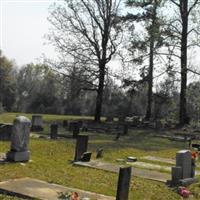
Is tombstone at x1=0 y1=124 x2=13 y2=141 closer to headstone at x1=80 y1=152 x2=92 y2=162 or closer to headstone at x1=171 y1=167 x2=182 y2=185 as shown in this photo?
headstone at x1=80 y1=152 x2=92 y2=162

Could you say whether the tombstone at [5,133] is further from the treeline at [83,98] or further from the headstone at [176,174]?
the treeline at [83,98]

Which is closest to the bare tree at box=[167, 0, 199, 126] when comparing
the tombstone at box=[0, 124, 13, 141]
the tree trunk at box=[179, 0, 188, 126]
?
the tree trunk at box=[179, 0, 188, 126]

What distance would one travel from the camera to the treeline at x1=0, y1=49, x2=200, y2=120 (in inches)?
1689

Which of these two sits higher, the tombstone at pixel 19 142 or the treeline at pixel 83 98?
the treeline at pixel 83 98

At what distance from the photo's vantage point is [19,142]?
14.8 meters

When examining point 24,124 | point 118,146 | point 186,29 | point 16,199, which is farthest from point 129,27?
point 16,199

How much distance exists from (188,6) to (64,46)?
1088 cm

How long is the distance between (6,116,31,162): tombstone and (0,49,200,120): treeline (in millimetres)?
26585

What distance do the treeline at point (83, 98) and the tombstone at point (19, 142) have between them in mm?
26585

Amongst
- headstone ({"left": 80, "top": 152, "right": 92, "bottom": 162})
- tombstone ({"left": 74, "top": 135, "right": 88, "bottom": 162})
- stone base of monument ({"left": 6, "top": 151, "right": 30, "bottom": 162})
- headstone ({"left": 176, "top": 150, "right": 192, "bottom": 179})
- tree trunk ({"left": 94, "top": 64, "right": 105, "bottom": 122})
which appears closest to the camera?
headstone ({"left": 176, "top": 150, "right": 192, "bottom": 179})

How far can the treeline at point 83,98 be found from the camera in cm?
4291

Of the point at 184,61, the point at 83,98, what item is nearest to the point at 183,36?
the point at 184,61

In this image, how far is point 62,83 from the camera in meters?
43.4

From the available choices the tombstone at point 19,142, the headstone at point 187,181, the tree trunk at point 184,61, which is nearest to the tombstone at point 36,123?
the tombstone at point 19,142
